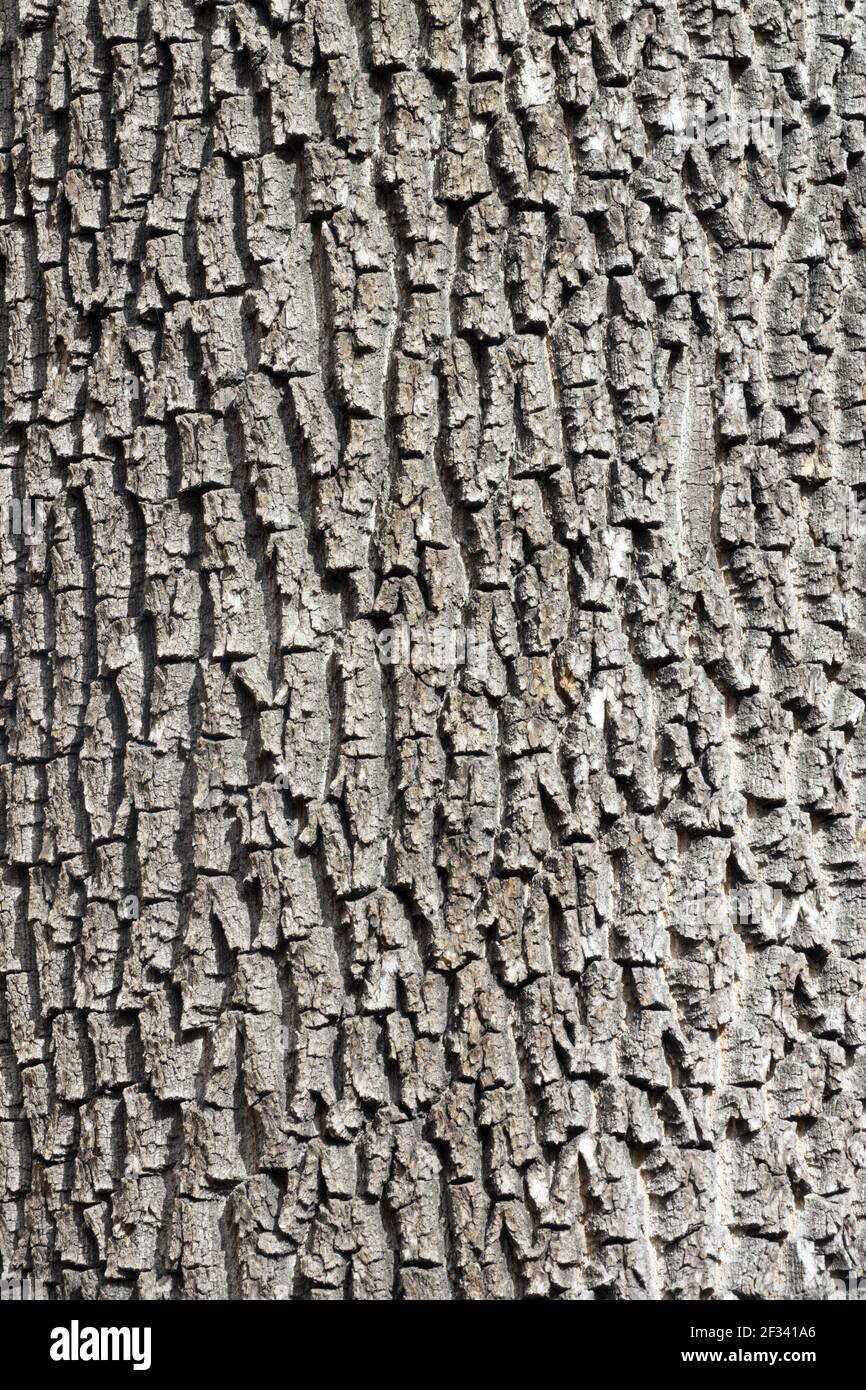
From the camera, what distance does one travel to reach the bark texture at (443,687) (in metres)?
1.71

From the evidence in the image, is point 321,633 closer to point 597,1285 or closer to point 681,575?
point 681,575

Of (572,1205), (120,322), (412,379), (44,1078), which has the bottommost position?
(572,1205)

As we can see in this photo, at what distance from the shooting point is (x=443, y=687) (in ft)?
5.66

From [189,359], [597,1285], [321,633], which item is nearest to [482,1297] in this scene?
[597,1285]

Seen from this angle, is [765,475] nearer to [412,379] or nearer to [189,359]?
[412,379]

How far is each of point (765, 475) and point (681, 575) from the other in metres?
0.19

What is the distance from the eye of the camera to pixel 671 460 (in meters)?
1.77

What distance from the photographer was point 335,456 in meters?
1.75

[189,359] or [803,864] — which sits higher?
[189,359]

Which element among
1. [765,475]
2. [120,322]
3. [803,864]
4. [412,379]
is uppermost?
[120,322]

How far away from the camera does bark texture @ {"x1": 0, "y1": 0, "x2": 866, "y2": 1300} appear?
171cm

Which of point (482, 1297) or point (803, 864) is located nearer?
point (482, 1297)

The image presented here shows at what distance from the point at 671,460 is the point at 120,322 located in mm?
779

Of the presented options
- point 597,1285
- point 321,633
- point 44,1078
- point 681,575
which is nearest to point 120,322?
point 321,633
